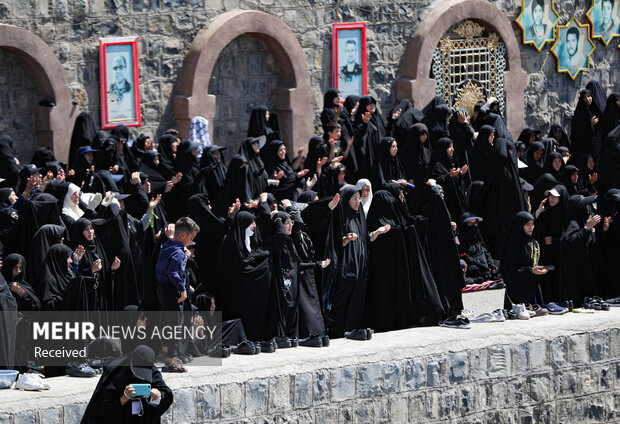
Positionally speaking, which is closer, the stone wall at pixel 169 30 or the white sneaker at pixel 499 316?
the white sneaker at pixel 499 316

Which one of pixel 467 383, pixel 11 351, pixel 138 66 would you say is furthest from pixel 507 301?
pixel 138 66

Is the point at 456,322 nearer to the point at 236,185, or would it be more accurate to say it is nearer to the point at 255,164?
the point at 236,185

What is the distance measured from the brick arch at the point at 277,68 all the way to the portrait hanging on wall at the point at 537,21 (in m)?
3.96

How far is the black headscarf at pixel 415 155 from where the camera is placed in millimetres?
14516

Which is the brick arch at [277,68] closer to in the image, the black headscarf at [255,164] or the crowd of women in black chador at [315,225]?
the crowd of women in black chador at [315,225]

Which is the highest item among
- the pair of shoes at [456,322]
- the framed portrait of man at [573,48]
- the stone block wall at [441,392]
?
the framed portrait of man at [573,48]

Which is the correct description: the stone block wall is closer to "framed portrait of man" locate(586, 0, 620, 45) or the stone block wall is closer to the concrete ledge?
the concrete ledge

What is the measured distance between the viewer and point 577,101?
1970 centimetres

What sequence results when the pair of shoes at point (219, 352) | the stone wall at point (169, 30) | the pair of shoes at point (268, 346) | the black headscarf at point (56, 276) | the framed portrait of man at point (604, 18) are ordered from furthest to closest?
the framed portrait of man at point (604, 18), the stone wall at point (169, 30), the pair of shoes at point (268, 346), the black headscarf at point (56, 276), the pair of shoes at point (219, 352)

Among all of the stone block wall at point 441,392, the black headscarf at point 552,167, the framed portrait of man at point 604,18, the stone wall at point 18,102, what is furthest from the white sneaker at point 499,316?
the framed portrait of man at point 604,18

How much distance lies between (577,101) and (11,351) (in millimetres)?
12341

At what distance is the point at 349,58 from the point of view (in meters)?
17.0

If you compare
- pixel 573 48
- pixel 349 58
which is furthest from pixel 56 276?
pixel 573 48

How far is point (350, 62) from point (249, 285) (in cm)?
712
